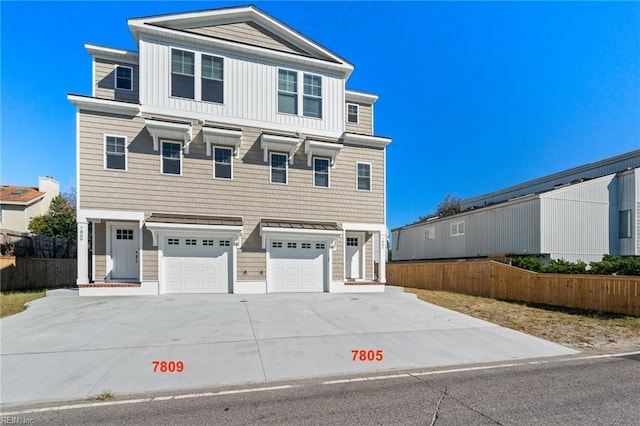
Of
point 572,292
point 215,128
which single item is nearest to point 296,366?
point 215,128

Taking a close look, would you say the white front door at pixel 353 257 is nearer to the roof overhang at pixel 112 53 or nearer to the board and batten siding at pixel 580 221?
the board and batten siding at pixel 580 221

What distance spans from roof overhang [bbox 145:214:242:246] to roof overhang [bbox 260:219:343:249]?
1064 millimetres

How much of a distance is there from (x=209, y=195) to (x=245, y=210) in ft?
4.96

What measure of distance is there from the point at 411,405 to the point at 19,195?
35.5 m

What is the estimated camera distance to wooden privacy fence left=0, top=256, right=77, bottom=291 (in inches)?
550

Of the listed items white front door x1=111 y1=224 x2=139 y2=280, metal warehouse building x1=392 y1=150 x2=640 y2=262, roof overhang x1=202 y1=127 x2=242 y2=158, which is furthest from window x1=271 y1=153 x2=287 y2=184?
metal warehouse building x1=392 y1=150 x2=640 y2=262

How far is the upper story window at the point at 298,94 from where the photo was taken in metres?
14.2

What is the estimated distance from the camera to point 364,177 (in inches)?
590

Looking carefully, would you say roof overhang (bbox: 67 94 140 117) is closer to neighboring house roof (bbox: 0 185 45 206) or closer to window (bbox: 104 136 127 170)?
window (bbox: 104 136 127 170)

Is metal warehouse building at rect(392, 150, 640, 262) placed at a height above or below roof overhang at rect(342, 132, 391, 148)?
below

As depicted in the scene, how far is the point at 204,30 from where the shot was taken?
13.4 meters

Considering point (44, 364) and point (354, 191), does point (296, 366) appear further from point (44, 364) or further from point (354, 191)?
point (354, 191)

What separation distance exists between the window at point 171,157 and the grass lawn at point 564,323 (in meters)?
11.2

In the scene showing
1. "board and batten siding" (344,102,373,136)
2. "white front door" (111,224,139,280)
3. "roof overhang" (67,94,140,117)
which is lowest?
"white front door" (111,224,139,280)
